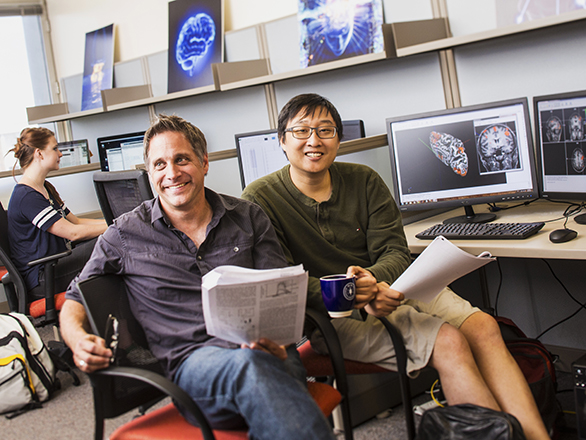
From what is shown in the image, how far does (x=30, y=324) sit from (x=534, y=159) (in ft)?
7.50

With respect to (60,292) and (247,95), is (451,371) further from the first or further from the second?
(247,95)

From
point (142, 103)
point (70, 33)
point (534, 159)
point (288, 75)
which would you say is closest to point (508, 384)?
point (534, 159)

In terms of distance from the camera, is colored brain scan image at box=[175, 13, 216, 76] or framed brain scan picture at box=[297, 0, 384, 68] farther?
colored brain scan image at box=[175, 13, 216, 76]

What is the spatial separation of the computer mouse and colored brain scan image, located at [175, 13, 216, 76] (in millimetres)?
2695

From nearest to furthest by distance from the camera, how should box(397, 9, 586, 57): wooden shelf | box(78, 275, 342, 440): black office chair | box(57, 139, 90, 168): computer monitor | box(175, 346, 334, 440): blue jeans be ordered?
box(175, 346, 334, 440): blue jeans < box(78, 275, 342, 440): black office chair < box(397, 9, 586, 57): wooden shelf < box(57, 139, 90, 168): computer monitor

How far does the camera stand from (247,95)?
11.5 feet

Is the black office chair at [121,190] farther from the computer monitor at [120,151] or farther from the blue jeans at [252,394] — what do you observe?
the computer monitor at [120,151]

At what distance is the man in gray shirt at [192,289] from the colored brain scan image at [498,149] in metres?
0.97

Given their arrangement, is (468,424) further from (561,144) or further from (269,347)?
(561,144)

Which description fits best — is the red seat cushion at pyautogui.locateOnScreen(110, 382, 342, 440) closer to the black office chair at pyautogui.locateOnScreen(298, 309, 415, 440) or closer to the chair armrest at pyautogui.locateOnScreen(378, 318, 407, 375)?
→ the black office chair at pyautogui.locateOnScreen(298, 309, 415, 440)

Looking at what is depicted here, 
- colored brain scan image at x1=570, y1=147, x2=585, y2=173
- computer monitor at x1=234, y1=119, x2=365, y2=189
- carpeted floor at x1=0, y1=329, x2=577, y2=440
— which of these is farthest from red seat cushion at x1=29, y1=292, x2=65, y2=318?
colored brain scan image at x1=570, y1=147, x2=585, y2=173

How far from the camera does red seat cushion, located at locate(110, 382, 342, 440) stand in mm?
1215

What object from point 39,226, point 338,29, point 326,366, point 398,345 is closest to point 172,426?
point 326,366

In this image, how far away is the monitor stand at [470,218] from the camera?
207cm
